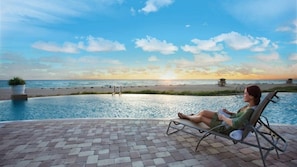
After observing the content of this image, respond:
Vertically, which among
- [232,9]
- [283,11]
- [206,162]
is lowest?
[206,162]

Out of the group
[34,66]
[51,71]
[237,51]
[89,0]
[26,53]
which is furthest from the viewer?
[51,71]

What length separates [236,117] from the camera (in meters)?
2.47

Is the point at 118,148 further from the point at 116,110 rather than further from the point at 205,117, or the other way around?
the point at 116,110

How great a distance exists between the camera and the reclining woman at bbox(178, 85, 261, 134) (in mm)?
2188

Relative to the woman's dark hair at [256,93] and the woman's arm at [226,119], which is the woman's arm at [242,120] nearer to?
the woman's arm at [226,119]

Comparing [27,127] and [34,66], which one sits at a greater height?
[34,66]

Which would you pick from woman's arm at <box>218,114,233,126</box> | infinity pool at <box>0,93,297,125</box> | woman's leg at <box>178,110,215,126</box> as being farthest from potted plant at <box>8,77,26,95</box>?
woman's arm at <box>218,114,233,126</box>

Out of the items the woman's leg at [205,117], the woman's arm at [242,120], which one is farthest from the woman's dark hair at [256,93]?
the woman's leg at [205,117]

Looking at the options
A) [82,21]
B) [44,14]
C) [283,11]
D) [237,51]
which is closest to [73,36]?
[82,21]

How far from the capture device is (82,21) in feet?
28.2

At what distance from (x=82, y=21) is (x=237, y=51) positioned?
10381 mm

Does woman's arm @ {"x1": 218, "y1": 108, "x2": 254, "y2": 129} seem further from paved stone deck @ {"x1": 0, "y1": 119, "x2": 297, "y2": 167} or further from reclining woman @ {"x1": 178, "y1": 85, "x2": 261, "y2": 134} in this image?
paved stone deck @ {"x1": 0, "y1": 119, "x2": 297, "y2": 167}

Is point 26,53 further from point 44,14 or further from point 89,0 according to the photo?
point 89,0

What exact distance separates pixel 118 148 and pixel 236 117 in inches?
74.1
